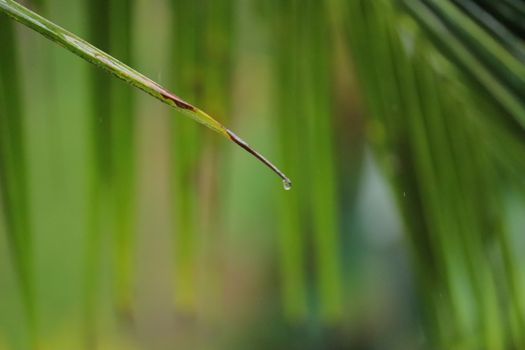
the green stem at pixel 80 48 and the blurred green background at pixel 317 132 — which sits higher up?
the blurred green background at pixel 317 132

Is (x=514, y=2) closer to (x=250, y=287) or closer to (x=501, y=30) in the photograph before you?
(x=501, y=30)

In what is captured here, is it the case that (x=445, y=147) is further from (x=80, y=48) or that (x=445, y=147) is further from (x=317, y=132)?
A: (x=80, y=48)

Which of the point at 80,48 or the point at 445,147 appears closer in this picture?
the point at 80,48

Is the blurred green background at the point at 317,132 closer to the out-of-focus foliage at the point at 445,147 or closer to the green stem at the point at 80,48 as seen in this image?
the out-of-focus foliage at the point at 445,147

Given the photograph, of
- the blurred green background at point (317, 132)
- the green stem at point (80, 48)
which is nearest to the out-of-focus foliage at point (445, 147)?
the blurred green background at point (317, 132)

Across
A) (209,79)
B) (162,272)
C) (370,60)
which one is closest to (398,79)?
(370,60)

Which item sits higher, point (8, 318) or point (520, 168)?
point (8, 318)

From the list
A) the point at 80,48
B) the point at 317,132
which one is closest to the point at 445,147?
the point at 317,132

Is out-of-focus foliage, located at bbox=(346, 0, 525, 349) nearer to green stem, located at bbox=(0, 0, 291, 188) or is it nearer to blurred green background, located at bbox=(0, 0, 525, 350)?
blurred green background, located at bbox=(0, 0, 525, 350)

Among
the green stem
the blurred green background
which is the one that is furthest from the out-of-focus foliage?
the green stem

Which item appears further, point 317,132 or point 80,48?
point 317,132

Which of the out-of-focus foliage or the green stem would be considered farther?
the out-of-focus foliage
